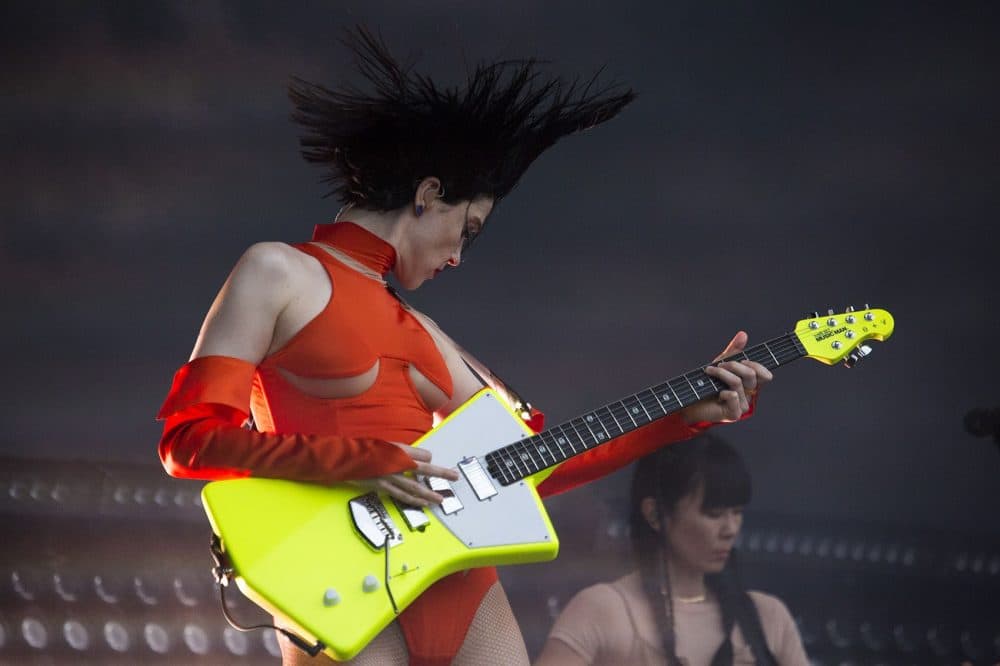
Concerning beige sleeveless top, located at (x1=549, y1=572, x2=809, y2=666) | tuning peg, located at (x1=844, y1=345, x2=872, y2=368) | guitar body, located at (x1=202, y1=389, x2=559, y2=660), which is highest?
tuning peg, located at (x1=844, y1=345, x2=872, y2=368)

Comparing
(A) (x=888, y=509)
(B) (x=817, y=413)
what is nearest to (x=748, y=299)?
(B) (x=817, y=413)

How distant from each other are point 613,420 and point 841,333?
1.64 feet

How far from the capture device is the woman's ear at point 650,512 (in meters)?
3.27

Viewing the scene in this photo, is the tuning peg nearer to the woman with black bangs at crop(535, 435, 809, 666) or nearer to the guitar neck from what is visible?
the guitar neck

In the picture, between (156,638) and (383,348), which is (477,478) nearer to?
(383,348)

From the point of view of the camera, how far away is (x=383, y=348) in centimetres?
189

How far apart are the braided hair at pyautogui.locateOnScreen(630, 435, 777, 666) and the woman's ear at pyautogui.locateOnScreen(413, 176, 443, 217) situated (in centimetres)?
150

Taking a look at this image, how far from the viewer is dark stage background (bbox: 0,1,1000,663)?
10.2 feet

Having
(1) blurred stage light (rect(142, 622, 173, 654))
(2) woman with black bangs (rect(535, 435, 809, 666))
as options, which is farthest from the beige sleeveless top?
(1) blurred stage light (rect(142, 622, 173, 654))

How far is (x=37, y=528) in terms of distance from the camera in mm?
2955

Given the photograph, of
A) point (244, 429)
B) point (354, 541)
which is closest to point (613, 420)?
point (354, 541)

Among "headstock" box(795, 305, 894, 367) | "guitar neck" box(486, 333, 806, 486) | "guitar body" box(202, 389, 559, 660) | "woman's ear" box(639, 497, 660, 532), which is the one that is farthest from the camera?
"woman's ear" box(639, 497, 660, 532)

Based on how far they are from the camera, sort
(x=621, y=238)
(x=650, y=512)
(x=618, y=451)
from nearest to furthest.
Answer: (x=618, y=451) → (x=650, y=512) → (x=621, y=238)

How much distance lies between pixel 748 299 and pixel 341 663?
2109 millimetres
